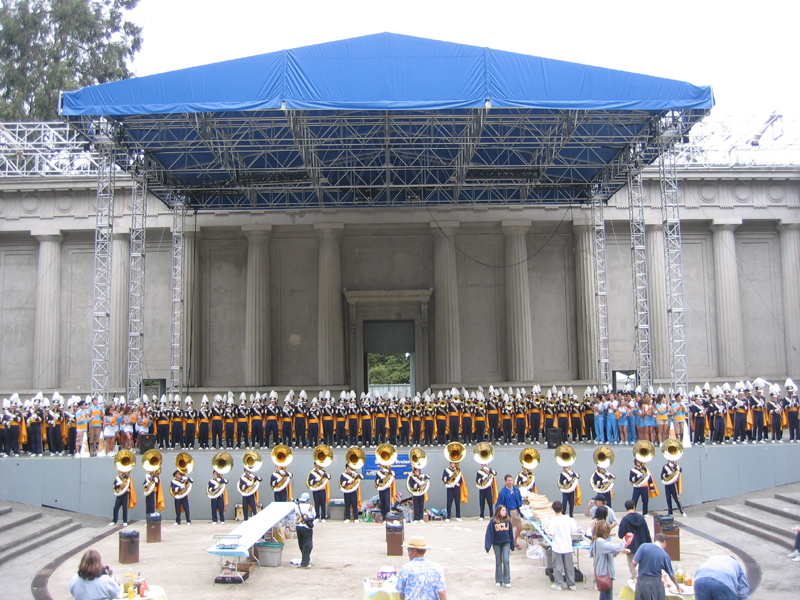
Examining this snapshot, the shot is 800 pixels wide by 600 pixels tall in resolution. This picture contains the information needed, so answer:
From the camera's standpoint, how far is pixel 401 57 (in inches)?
839

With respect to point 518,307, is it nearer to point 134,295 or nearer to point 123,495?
point 134,295

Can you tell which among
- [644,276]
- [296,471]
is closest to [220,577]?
[296,471]

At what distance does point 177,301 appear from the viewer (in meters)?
28.7

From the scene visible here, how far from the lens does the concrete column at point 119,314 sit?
101ft

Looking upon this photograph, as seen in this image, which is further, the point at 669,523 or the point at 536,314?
the point at 536,314

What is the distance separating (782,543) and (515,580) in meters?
6.34

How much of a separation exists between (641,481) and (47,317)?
81.8 ft

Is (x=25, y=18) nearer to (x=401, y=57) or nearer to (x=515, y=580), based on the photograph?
(x=401, y=57)

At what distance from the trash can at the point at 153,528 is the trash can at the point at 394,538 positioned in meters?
5.30

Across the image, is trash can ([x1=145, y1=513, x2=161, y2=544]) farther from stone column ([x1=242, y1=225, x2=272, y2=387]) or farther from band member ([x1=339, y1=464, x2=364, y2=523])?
stone column ([x1=242, y1=225, x2=272, y2=387])

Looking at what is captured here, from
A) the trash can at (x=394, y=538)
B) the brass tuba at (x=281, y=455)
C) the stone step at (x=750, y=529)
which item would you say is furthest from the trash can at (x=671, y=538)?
the brass tuba at (x=281, y=455)

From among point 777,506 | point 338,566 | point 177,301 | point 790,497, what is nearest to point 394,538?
point 338,566

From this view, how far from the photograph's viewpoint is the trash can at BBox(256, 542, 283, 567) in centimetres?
1409

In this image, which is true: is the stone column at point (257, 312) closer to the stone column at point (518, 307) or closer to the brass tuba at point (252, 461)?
the stone column at point (518, 307)
